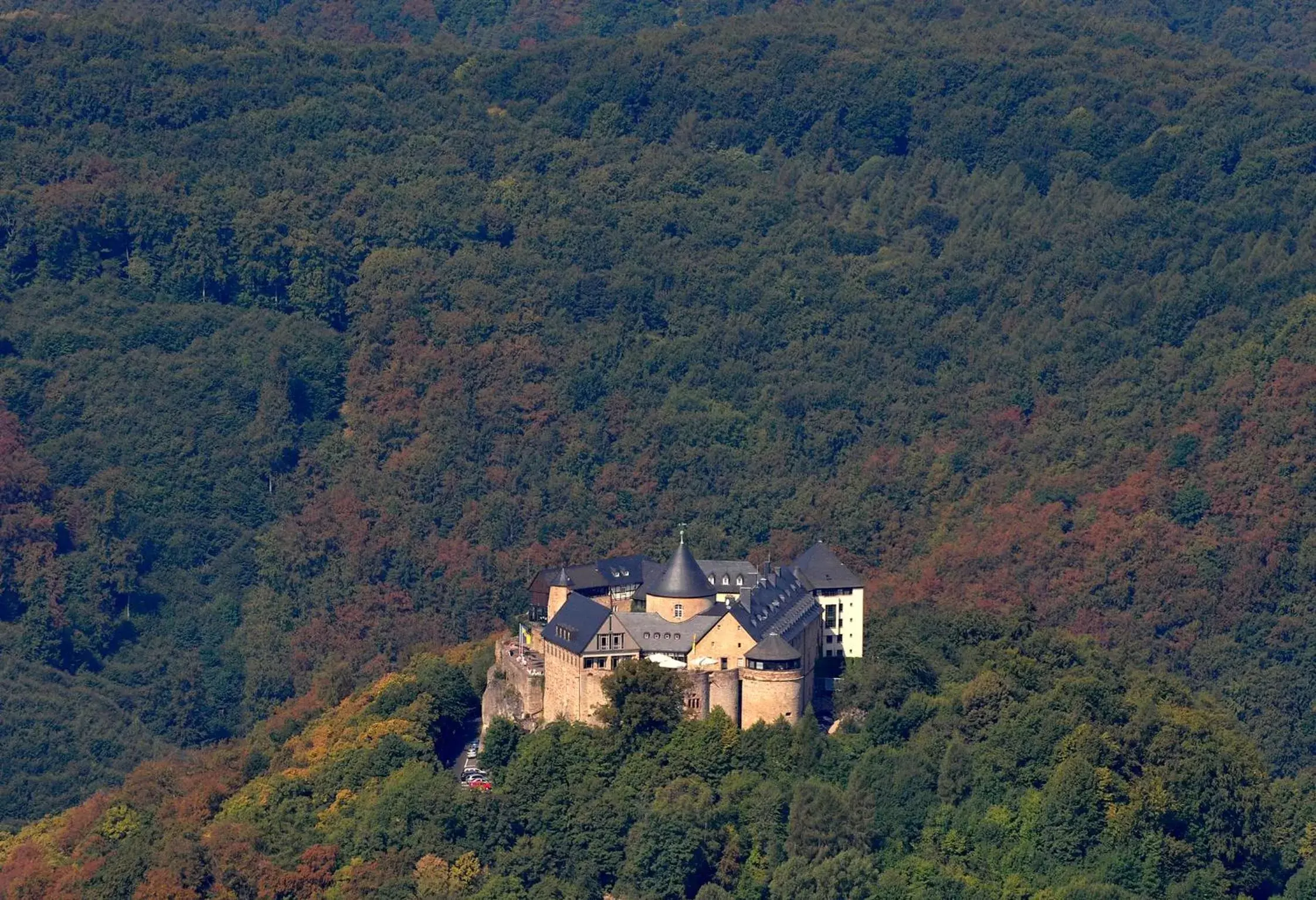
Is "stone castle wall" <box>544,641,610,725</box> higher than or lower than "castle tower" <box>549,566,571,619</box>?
lower

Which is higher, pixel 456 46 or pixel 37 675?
pixel 456 46

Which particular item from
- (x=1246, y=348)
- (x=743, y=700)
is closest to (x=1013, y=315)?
(x=1246, y=348)

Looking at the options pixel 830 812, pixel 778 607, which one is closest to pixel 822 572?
pixel 778 607

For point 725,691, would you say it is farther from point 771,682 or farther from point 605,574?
point 605,574

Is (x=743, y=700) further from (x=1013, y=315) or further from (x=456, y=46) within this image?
(x=456, y=46)

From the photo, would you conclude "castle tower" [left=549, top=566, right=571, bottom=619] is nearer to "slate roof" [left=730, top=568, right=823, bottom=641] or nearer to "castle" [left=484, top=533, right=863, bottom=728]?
"castle" [left=484, top=533, right=863, bottom=728]

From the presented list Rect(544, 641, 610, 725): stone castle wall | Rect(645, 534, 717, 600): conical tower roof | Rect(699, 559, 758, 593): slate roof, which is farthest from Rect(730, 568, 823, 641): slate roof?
Rect(544, 641, 610, 725): stone castle wall

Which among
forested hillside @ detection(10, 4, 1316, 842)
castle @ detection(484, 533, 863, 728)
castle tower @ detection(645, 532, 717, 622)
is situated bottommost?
forested hillside @ detection(10, 4, 1316, 842)
